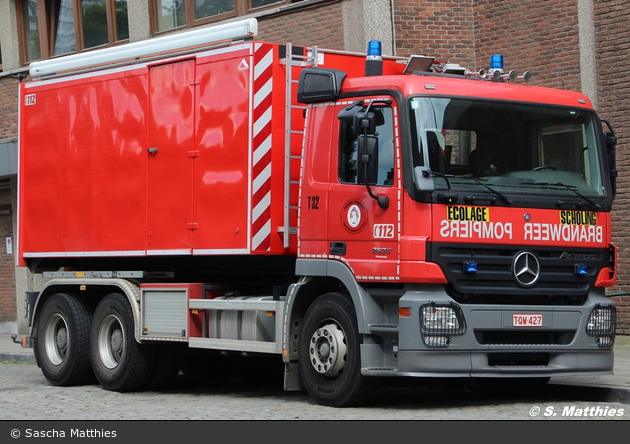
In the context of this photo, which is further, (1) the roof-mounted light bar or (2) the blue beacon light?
(1) the roof-mounted light bar

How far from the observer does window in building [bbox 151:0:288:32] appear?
740 inches

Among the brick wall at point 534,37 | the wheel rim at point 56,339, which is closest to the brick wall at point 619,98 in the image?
the brick wall at point 534,37

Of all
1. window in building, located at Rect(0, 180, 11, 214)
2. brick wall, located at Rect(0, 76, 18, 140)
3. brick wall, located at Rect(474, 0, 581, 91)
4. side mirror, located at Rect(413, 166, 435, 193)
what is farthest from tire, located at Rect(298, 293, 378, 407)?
brick wall, located at Rect(0, 76, 18, 140)

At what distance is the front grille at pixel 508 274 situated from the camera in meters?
9.08

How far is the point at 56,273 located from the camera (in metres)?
13.2

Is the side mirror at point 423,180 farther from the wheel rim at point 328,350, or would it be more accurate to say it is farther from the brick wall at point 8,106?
the brick wall at point 8,106

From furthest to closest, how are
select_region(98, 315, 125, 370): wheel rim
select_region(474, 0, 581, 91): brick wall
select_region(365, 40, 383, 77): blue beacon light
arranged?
select_region(474, 0, 581, 91): brick wall → select_region(98, 315, 125, 370): wheel rim → select_region(365, 40, 383, 77): blue beacon light

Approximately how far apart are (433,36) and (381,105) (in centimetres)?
798

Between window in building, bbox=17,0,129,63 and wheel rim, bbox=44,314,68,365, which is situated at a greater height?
window in building, bbox=17,0,129,63

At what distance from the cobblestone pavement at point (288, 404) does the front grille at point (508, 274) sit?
0.97 metres

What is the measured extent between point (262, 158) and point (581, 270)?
124 inches

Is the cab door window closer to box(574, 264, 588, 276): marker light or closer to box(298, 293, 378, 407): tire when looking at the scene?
box(298, 293, 378, 407): tire

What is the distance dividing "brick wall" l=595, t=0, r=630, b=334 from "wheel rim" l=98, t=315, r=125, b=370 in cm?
717

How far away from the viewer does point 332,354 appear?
9633 mm
